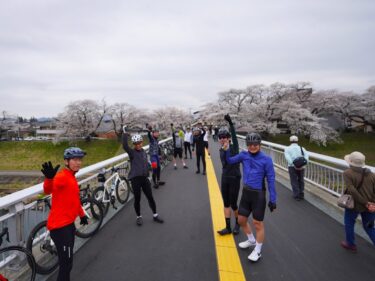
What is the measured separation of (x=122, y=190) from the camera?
5.66 meters

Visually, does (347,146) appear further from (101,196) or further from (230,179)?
(101,196)

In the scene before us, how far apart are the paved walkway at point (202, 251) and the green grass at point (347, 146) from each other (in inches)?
1189

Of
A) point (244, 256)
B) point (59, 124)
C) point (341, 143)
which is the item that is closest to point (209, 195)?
point (244, 256)

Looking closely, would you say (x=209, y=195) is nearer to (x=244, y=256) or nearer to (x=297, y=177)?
(x=297, y=177)

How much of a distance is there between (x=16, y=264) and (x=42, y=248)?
0.35 metres

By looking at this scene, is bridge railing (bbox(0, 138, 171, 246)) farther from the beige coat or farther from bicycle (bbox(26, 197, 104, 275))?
the beige coat

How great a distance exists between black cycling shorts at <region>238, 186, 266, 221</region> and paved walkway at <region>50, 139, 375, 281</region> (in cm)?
61

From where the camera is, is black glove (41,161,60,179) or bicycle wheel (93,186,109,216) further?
bicycle wheel (93,186,109,216)

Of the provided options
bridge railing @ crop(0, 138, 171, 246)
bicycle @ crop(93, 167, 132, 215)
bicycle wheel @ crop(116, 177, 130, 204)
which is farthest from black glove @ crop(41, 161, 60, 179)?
bicycle wheel @ crop(116, 177, 130, 204)

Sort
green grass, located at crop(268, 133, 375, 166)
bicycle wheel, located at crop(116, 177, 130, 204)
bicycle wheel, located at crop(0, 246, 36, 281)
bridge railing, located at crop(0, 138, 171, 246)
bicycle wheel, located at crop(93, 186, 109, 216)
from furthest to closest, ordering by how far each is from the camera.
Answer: green grass, located at crop(268, 133, 375, 166)
bicycle wheel, located at crop(116, 177, 130, 204)
bicycle wheel, located at crop(93, 186, 109, 216)
bridge railing, located at crop(0, 138, 171, 246)
bicycle wheel, located at crop(0, 246, 36, 281)

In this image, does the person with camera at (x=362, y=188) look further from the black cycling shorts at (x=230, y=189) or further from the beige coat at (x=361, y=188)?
the black cycling shorts at (x=230, y=189)

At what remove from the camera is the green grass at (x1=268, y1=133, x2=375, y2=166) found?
2991 centimetres

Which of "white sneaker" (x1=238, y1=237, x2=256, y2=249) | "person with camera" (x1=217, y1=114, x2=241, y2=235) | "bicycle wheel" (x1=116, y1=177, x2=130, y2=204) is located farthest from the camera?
"bicycle wheel" (x1=116, y1=177, x2=130, y2=204)

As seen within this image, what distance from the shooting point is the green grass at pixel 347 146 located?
29.9 meters
